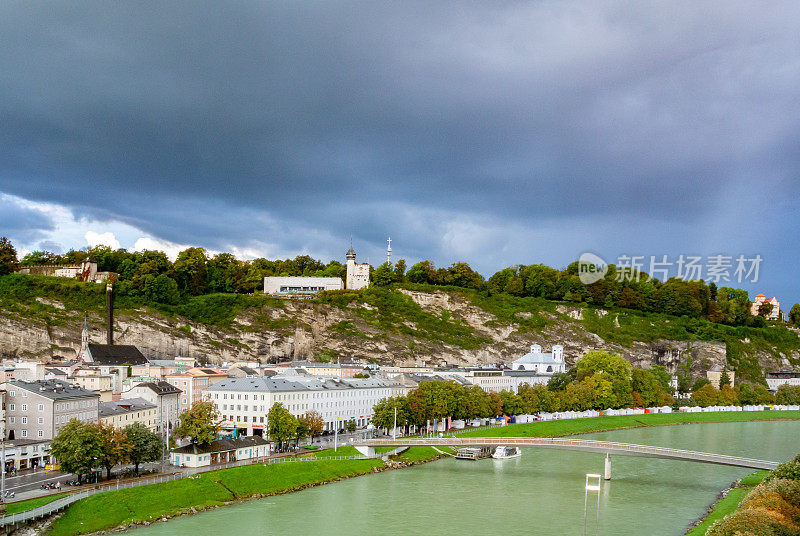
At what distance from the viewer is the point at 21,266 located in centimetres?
10338

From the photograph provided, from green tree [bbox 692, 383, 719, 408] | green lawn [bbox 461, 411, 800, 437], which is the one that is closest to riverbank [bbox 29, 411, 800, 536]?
green lawn [bbox 461, 411, 800, 437]

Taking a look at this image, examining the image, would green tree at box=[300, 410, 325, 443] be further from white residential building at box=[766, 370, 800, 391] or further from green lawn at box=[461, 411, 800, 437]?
white residential building at box=[766, 370, 800, 391]

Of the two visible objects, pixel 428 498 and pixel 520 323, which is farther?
pixel 520 323

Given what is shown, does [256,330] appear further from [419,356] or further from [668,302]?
[668,302]

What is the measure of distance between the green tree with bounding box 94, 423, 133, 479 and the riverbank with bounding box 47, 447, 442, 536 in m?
2.90

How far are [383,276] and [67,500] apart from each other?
90204 millimetres

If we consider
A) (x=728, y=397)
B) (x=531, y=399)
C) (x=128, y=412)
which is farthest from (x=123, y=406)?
(x=728, y=397)

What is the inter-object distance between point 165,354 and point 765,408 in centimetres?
7923

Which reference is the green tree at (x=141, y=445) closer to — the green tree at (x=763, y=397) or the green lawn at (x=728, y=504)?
the green lawn at (x=728, y=504)

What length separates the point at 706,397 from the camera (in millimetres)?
95312

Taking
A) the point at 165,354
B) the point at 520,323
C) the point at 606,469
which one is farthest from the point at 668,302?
the point at 606,469

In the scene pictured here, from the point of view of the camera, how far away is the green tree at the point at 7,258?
309 feet

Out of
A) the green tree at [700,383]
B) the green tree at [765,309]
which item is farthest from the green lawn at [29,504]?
the green tree at [765,309]

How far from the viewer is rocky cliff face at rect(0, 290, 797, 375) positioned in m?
84.4
